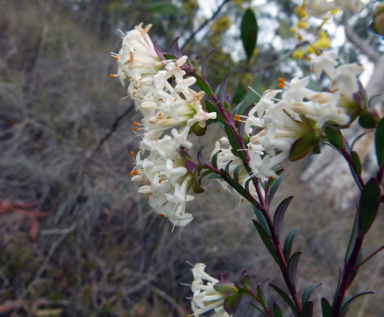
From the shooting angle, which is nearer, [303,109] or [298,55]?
[303,109]

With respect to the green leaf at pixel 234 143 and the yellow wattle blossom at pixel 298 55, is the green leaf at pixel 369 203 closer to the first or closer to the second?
the green leaf at pixel 234 143

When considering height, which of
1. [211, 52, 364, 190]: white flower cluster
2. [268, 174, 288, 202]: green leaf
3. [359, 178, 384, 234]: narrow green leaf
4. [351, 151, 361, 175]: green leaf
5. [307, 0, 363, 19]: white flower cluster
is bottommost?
[268, 174, 288, 202]: green leaf

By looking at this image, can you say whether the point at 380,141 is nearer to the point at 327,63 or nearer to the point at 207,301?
the point at 327,63

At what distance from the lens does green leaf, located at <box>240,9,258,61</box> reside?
3.43 ft

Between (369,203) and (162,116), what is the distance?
0.37 metres

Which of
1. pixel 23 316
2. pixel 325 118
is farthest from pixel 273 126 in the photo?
pixel 23 316

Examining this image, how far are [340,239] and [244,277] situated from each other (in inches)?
120

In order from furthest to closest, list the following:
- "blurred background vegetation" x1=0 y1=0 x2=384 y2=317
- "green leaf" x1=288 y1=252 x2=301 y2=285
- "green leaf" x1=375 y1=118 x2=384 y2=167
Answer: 1. "blurred background vegetation" x1=0 y1=0 x2=384 y2=317
2. "green leaf" x1=288 y1=252 x2=301 y2=285
3. "green leaf" x1=375 y1=118 x2=384 y2=167

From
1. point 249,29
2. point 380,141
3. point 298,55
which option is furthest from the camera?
point 298,55

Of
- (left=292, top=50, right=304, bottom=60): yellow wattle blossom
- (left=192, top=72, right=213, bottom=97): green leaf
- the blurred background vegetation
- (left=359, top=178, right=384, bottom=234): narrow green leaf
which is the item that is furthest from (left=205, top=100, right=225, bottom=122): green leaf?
(left=292, top=50, right=304, bottom=60): yellow wattle blossom

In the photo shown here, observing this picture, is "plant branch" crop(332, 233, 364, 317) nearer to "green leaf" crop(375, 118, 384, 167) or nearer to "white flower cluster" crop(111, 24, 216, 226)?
"green leaf" crop(375, 118, 384, 167)

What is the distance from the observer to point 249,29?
1.06 metres

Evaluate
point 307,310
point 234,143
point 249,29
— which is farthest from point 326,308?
point 249,29

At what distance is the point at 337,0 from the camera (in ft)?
1.50
